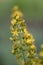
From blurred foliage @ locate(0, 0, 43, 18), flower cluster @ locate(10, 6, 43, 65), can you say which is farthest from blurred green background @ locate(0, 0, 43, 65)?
flower cluster @ locate(10, 6, 43, 65)

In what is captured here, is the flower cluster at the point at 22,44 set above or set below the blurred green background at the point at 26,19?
below

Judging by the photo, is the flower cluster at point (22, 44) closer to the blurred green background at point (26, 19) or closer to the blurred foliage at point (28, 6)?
the blurred green background at point (26, 19)

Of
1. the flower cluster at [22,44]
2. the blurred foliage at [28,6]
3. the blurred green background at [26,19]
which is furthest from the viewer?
the blurred foliage at [28,6]

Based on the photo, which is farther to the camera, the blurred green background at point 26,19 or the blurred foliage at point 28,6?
the blurred foliage at point 28,6

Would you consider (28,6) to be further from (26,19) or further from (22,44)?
(22,44)

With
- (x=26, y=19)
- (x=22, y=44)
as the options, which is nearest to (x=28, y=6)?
(x=26, y=19)

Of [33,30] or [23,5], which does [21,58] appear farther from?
[23,5]

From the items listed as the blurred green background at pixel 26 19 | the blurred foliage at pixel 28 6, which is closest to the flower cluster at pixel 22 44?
the blurred green background at pixel 26 19

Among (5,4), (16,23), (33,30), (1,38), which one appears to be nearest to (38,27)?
(33,30)

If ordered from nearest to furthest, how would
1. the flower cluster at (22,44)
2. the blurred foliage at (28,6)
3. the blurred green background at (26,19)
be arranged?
the flower cluster at (22,44) < the blurred green background at (26,19) < the blurred foliage at (28,6)
